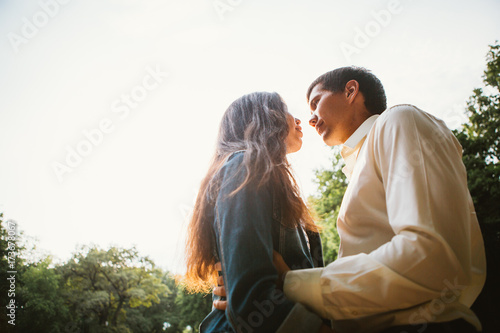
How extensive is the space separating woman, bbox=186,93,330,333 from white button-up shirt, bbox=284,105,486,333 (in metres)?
0.19

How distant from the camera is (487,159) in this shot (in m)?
15.9

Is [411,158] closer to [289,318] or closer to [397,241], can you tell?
[397,241]

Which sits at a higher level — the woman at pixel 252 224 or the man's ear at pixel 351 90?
the man's ear at pixel 351 90

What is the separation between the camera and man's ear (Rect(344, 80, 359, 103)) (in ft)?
9.61

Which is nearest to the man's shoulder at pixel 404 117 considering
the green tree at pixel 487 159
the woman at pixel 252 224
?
the woman at pixel 252 224

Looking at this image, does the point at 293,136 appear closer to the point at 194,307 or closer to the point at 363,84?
the point at 363,84

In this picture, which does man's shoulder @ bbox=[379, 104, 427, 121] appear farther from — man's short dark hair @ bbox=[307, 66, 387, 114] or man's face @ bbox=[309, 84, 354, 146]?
man's short dark hair @ bbox=[307, 66, 387, 114]

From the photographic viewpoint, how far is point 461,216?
4.69ft

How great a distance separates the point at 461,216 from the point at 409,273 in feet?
1.37

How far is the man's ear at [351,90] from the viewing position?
2.93m

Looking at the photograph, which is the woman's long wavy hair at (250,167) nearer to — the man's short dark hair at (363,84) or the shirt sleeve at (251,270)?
the shirt sleeve at (251,270)

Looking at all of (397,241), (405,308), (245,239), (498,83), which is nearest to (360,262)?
(397,241)

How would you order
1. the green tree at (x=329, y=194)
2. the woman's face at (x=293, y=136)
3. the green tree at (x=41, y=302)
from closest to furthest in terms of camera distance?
the woman's face at (x=293, y=136), the green tree at (x=329, y=194), the green tree at (x=41, y=302)

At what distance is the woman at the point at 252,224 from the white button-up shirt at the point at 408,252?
190mm
